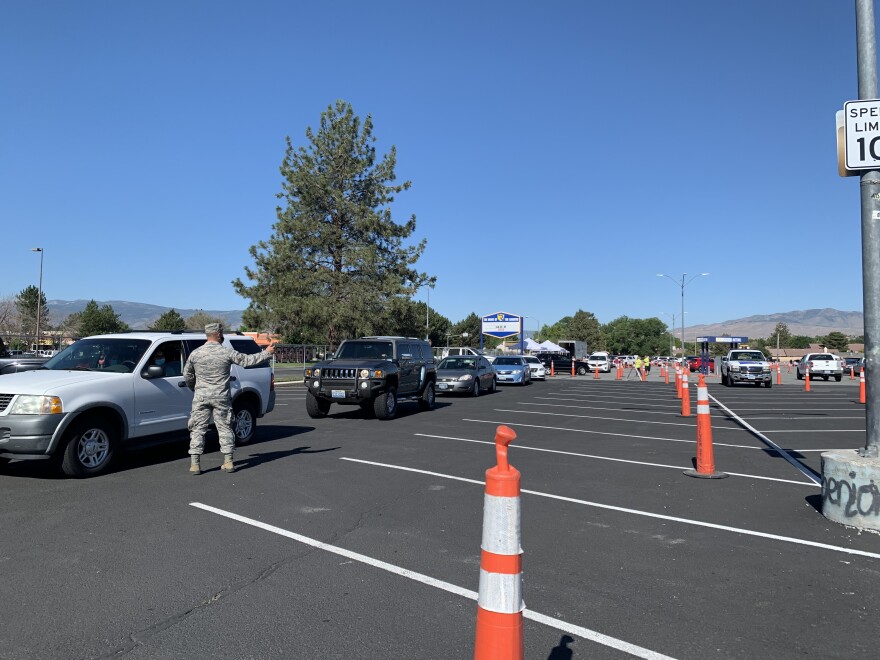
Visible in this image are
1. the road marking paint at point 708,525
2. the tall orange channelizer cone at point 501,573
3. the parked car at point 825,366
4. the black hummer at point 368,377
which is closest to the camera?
the tall orange channelizer cone at point 501,573

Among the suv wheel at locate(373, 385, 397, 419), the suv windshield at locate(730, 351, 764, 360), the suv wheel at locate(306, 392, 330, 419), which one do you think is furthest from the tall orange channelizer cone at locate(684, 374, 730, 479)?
the suv windshield at locate(730, 351, 764, 360)

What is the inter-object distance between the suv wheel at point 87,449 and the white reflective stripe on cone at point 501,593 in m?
6.76

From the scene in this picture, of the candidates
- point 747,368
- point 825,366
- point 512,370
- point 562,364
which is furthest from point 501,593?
point 562,364

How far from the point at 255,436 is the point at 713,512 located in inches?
313

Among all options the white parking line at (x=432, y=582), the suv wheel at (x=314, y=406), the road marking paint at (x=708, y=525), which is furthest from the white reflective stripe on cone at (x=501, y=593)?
the suv wheel at (x=314, y=406)

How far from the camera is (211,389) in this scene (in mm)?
8148

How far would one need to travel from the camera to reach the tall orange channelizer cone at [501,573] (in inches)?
98.7

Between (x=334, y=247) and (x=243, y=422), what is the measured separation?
2564cm

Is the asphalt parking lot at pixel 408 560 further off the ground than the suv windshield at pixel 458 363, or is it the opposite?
the suv windshield at pixel 458 363

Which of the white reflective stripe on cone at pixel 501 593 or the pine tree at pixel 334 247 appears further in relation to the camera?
the pine tree at pixel 334 247

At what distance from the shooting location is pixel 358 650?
3492 mm

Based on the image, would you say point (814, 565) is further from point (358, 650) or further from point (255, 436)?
point (255, 436)

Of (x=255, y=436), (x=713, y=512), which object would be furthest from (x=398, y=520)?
(x=255, y=436)

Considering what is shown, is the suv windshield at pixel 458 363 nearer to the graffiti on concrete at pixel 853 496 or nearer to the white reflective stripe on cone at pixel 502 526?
the graffiti on concrete at pixel 853 496
